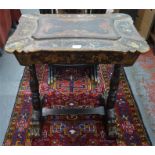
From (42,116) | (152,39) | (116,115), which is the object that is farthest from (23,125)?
(152,39)

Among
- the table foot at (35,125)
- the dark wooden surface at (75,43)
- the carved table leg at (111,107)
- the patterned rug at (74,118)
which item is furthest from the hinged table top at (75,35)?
the patterned rug at (74,118)

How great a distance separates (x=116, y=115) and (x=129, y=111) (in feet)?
0.43

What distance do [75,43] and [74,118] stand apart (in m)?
0.80

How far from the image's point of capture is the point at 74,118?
75.9 inches

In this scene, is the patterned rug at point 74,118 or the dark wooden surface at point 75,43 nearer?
the dark wooden surface at point 75,43

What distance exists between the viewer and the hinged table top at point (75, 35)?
51.4 inches

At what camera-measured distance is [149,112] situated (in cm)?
200

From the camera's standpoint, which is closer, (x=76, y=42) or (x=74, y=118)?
(x=76, y=42)

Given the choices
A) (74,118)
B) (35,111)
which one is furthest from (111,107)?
(35,111)

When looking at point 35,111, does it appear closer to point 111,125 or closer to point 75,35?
point 111,125

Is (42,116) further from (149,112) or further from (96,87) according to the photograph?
(149,112)

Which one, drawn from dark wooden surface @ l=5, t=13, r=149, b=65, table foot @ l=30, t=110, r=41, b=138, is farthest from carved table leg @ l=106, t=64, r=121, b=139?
table foot @ l=30, t=110, r=41, b=138

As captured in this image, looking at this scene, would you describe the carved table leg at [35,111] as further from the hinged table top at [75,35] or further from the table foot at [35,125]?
→ the hinged table top at [75,35]

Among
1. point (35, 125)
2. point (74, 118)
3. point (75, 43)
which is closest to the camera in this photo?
point (75, 43)
